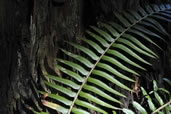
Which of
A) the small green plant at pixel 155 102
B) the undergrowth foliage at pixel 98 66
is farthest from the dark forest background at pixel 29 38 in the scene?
the small green plant at pixel 155 102

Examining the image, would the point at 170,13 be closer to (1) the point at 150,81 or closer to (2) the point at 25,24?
(1) the point at 150,81

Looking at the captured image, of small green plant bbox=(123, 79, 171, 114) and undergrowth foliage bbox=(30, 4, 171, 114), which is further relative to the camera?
small green plant bbox=(123, 79, 171, 114)

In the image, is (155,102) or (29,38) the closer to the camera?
(29,38)

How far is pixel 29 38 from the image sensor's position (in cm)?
116

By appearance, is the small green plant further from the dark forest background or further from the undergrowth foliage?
the dark forest background

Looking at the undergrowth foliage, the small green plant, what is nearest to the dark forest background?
the undergrowth foliage

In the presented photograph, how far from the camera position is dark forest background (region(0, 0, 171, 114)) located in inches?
43.9

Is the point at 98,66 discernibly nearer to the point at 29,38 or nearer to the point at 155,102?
the point at 29,38

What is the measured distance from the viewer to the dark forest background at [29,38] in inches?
43.9

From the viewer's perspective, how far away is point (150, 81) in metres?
1.52

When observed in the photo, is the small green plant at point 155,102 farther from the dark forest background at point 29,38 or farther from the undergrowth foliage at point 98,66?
the dark forest background at point 29,38

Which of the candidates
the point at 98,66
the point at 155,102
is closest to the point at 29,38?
the point at 98,66

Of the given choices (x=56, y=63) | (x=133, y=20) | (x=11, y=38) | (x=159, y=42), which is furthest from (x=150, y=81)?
(x=11, y=38)

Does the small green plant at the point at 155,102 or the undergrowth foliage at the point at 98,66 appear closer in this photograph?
→ the undergrowth foliage at the point at 98,66
